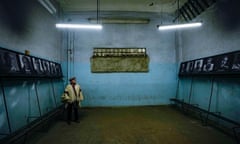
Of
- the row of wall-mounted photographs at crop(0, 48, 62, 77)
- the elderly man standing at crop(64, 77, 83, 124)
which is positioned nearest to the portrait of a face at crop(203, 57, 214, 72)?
the elderly man standing at crop(64, 77, 83, 124)

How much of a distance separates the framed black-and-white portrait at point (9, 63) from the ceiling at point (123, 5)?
405cm

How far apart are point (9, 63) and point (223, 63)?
5.40 m

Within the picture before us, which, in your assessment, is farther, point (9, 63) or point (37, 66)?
point (37, 66)

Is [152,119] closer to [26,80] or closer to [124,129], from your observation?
[124,129]

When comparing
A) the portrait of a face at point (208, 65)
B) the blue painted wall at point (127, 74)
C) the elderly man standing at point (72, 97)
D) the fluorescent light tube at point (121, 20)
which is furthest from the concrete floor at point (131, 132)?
the fluorescent light tube at point (121, 20)

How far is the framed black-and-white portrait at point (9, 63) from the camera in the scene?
3.22m

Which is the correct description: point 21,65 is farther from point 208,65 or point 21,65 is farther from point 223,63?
point 208,65

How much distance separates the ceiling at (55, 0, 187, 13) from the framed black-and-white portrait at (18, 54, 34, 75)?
3590 mm

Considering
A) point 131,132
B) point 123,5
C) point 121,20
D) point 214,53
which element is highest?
point 123,5

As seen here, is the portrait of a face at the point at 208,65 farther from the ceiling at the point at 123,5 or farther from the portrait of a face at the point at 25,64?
the portrait of a face at the point at 25,64

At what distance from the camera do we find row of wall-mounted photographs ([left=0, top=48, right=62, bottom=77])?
10.8 feet

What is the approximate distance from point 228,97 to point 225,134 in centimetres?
103

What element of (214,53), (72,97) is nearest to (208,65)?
(214,53)

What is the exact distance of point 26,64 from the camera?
4160 mm
